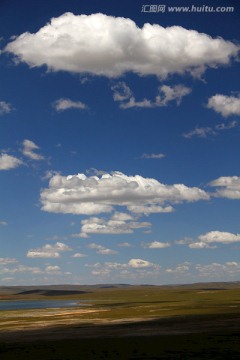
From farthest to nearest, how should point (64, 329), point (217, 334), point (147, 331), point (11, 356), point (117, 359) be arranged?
point (64, 329)
point (147, 331)
point (217, 334)
point (11, 356)
point (117, 359)

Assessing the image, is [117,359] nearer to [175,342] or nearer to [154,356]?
[154,356]

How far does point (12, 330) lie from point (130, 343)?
31.9 meters

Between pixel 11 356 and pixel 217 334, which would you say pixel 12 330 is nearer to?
pixel 11 356

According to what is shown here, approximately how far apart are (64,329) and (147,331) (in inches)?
629

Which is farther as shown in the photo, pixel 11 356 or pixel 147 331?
pixel 147 331

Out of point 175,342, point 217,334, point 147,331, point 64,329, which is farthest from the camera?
point 64,329

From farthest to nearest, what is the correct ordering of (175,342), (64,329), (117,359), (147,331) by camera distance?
(64,329) → (147,331) → (175,342) → (117,359)

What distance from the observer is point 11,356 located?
170ft

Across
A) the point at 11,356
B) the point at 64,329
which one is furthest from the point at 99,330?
the point at 11,356

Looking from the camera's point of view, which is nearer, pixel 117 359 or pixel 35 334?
pixel 117 359

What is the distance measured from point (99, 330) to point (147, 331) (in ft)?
29.2

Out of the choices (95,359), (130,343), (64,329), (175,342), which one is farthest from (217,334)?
(64,329)

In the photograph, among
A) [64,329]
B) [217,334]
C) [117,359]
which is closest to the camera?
[117,359]

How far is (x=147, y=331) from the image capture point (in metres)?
72.8
